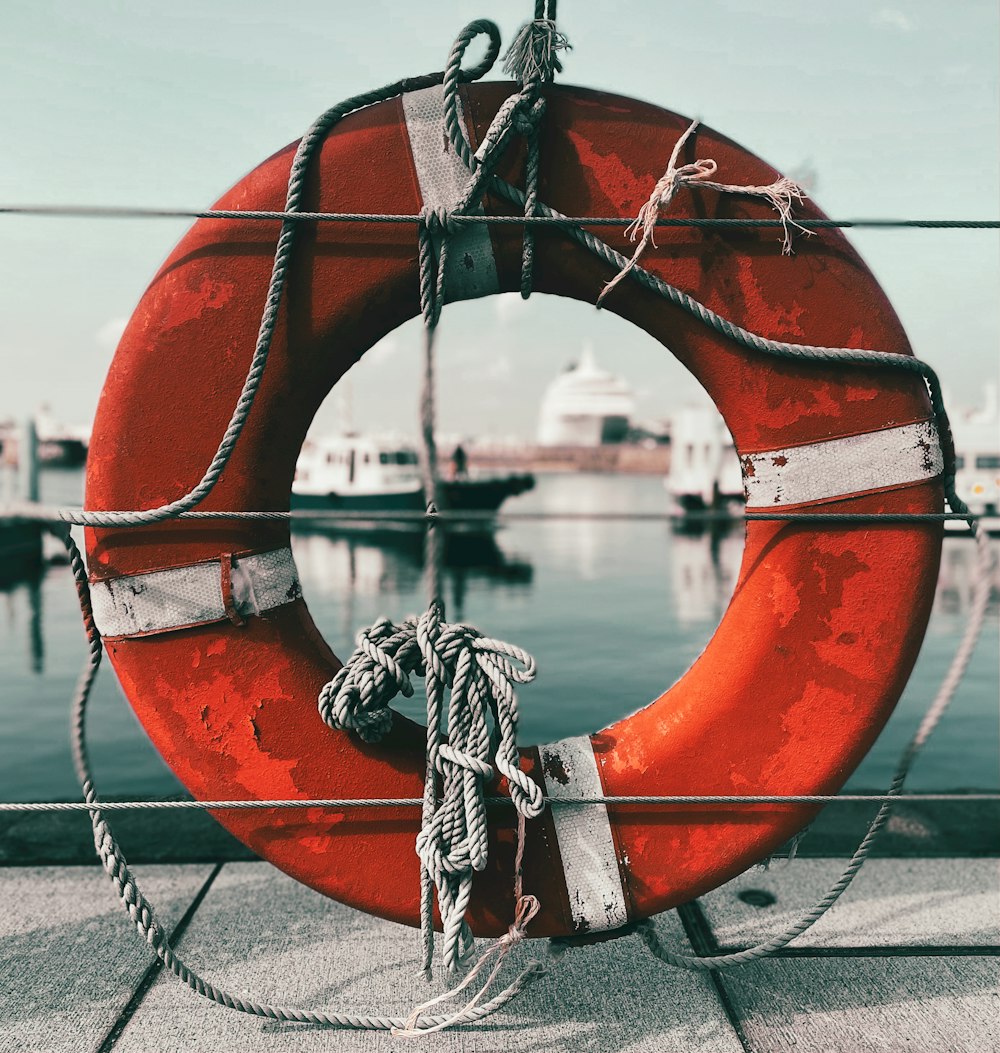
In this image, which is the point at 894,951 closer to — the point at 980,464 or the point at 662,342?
the point at 662,342

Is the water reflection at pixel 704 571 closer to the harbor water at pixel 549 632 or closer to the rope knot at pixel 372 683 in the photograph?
the harbor water at pixel 549 632

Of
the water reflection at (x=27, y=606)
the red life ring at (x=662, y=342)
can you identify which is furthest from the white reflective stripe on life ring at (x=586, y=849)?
the water reflection at (x=27, y=606)

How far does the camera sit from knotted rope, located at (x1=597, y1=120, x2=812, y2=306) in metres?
1.41

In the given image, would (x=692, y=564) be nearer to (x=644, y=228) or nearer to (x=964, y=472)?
(x=964, y=472)

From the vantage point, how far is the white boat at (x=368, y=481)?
18953 mm

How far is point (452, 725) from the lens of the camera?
1.43m

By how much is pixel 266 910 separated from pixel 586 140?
162cm

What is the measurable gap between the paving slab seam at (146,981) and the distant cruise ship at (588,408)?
65520 millimetres

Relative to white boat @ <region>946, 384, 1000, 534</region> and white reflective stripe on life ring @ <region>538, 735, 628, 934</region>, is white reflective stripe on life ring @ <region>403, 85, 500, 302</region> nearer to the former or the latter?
white reflective stripe on life ring @ <region>538, 735, 628, 934</region>

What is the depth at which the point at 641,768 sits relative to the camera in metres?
1.55

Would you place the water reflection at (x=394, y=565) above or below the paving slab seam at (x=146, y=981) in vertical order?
below

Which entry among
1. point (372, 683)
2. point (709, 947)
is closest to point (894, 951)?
point (709, 947)

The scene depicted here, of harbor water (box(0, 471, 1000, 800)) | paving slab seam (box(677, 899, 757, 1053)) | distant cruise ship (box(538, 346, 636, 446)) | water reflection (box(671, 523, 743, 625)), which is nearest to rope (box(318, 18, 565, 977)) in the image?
paving slab seam (box(677, 899, 757, 1053))

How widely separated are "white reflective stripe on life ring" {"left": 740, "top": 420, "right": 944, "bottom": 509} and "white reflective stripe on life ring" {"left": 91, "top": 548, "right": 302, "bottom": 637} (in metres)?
A: 0.87
